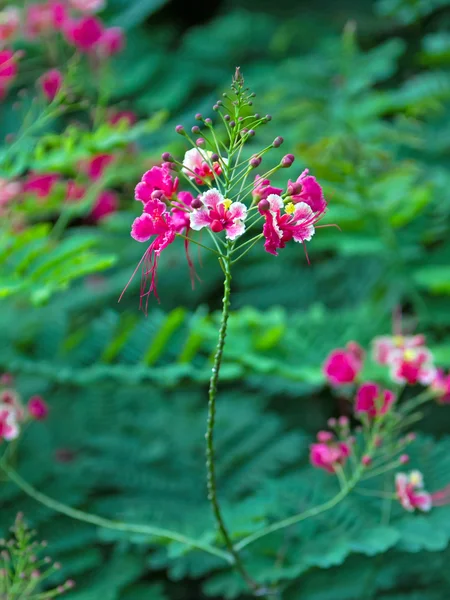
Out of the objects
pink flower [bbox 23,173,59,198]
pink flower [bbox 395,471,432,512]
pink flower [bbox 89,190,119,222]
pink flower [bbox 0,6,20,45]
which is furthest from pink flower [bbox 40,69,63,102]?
pink flower [bbox 395,471,432,512]

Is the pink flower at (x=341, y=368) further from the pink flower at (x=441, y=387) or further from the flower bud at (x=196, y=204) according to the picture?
the flower bud at (x=196, y=204)

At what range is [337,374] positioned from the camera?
1.11 meters

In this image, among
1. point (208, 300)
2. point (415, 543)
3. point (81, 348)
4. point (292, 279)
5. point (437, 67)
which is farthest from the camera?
point (437, 67)

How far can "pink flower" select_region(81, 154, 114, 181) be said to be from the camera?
1.69 metres

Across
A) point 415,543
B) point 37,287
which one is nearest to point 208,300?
point 37,287

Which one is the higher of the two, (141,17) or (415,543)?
(141,17)

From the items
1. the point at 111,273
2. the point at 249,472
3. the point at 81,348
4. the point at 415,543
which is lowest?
the point at 415,543

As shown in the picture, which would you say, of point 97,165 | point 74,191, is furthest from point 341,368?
point 97,165

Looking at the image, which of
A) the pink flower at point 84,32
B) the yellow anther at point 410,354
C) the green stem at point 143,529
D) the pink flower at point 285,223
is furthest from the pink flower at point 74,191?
the pink flower at point 285,223

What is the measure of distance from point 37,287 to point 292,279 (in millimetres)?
1022

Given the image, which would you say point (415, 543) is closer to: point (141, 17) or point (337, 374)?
point (337, 374)

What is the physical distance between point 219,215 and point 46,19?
1.36m

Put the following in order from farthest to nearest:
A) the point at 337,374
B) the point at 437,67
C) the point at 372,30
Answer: the point at 372,30 → the point at 437,67 → the point at 337,374

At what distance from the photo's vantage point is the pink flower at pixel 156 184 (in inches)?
26.8
